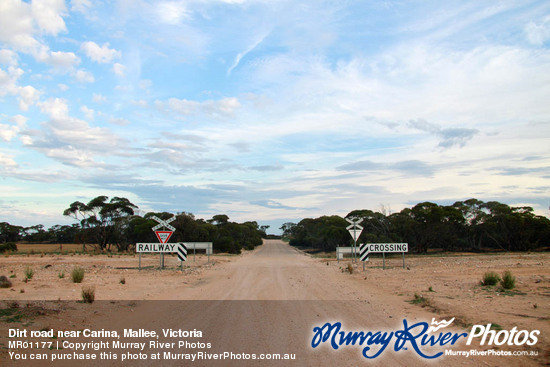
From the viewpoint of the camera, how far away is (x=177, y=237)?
54.1m

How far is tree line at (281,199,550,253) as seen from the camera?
44.2 metres

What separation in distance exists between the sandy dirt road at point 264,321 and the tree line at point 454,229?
30725 millimetres

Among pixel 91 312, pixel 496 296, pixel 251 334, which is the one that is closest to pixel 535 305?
pixel 496 296

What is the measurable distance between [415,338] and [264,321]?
125 inches

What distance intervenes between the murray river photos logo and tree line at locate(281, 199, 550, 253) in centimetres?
3438

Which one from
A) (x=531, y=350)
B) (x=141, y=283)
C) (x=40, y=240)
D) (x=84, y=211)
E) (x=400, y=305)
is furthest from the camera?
(x=40, y=240)

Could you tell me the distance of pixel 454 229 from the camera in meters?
47.8

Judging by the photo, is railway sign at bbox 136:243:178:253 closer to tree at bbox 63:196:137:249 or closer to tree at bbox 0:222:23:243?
tree at bbox 63:196:137:249

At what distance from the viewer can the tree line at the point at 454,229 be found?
44.2 metres

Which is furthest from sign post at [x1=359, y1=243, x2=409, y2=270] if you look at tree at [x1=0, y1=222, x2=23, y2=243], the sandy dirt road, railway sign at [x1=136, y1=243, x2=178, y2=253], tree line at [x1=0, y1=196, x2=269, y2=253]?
tree at [x1=0, y1=222, x2=23, y2=243]

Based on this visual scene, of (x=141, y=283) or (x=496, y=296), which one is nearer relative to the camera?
(x=496, y=296)

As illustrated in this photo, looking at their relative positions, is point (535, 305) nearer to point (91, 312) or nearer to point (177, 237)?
point (91, 312)

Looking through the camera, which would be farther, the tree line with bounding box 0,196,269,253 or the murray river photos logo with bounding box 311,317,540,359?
the tree line with bounding box 0,196,269,253

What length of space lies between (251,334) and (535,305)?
6.65 meters
